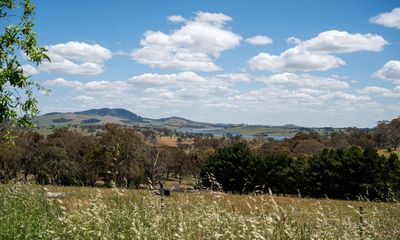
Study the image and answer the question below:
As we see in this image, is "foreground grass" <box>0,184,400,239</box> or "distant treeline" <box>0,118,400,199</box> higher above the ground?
"foreground grass" <box>0,184,400,239</box>

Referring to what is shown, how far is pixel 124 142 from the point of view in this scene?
7206cm

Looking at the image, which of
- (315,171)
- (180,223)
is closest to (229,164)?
(315,171)

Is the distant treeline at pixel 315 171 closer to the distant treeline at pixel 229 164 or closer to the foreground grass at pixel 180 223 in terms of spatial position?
the distant treeline at pixel 229 164

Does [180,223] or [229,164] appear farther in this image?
[229,164]

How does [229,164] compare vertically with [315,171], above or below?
below

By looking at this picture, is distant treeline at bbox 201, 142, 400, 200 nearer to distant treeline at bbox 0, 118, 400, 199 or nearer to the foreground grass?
distant treeline at bbox 0, 118, 400, 199

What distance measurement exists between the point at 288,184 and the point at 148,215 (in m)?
74.8

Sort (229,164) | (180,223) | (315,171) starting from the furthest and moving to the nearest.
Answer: (229,164) < (315,171) < (180,223)

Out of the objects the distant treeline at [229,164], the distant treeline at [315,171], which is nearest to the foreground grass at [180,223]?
the distant treeline at [315,171]

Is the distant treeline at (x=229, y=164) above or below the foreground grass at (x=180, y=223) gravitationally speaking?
below

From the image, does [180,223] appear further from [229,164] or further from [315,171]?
[229,164]

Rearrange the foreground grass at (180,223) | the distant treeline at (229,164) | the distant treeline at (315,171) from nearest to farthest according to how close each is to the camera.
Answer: the foreground grass at (180,223)
the distant treeline at (315,171)
the distant treeline at (229,164)

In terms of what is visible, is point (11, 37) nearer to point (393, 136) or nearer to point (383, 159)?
point (383, 159)

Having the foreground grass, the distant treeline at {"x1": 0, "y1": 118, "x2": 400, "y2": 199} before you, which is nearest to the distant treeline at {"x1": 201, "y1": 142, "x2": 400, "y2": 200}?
the distant treeline at {"x1": 0, "y1": 118, "x2": 400, "y2": 199}
